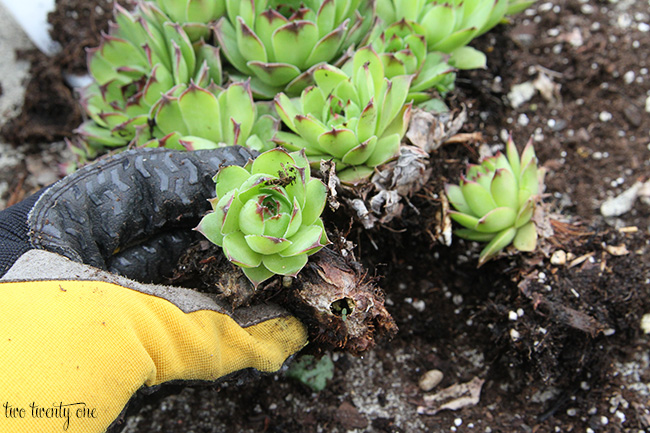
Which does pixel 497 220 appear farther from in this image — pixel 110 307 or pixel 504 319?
pixel 110 307

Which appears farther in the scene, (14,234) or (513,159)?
(513,159)

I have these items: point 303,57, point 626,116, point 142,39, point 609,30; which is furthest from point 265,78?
point 609,30

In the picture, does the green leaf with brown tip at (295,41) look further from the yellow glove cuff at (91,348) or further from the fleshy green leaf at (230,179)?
the yellow glove cuff at (91,348)

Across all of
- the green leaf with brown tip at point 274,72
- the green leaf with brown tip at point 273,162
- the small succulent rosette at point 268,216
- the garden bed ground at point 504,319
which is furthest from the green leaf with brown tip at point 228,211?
the green leaf with brown tip at point 274,72

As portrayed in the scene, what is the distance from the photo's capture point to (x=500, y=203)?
1.75 metres

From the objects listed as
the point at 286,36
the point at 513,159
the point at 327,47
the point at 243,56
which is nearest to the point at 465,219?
the point at 513,159

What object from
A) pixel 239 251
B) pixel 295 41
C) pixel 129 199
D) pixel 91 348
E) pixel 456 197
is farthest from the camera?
pixel 456 197

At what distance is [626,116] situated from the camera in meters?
2.31

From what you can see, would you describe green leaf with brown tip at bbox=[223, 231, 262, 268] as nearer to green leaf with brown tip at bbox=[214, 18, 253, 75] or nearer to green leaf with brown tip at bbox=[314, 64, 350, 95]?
green leaf with brown tip at bbox=[314, 64, 350, 95]

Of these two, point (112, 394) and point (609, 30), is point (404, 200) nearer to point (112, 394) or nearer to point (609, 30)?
point (112, 394)

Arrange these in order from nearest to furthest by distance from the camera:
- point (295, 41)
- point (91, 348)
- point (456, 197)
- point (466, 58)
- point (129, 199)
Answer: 1. point (91, 348)
2. point (129, 199)
3. point (295, 41)
4. point (456, 197)
5. point (466, 58)

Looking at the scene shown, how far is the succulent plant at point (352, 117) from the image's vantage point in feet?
5.06

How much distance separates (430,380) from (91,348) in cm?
118

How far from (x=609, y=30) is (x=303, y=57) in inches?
68.8
